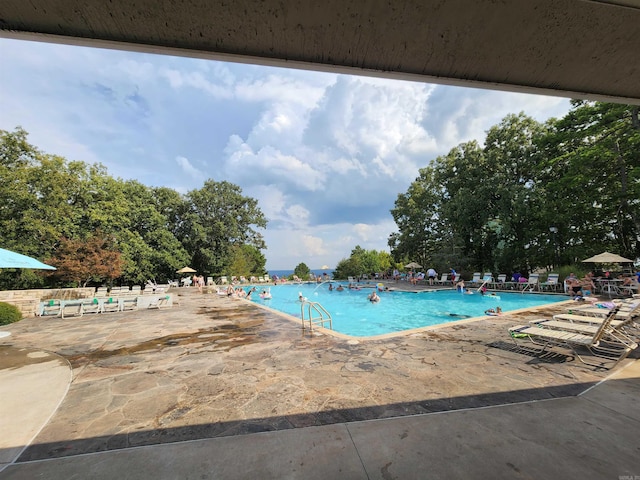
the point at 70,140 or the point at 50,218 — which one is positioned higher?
the point at 70,140

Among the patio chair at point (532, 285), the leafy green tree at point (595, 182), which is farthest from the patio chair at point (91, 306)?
the leafy green tree at point (595, 182)

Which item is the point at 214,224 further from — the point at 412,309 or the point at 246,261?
the point at 412,309

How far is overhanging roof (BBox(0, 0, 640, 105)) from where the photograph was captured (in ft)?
5.90

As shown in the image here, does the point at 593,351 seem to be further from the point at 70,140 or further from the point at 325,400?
the point at 70,140

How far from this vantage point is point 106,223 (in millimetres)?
19156

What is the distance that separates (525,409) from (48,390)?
20.2 feet

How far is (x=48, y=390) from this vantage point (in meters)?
3.54

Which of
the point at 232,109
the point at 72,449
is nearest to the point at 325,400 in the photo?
the point at 72,449

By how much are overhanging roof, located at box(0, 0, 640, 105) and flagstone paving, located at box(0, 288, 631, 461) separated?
3529 mm

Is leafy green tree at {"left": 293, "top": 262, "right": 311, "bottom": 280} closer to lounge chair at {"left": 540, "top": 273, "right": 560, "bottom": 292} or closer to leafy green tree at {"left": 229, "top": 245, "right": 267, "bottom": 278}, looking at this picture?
leafy green tree at {"left": 229, "top": 245, "right": 267, "bottom": 278}

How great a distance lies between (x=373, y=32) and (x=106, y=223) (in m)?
24.0

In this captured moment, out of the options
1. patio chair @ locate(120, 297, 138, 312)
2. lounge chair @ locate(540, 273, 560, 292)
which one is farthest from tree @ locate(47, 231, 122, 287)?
lounge chair @ locate(540, 273, 560, 292)

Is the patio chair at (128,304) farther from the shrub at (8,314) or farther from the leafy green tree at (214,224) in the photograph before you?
the leafy green tree at (214,224)

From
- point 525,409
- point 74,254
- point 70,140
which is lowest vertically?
point 525,409
